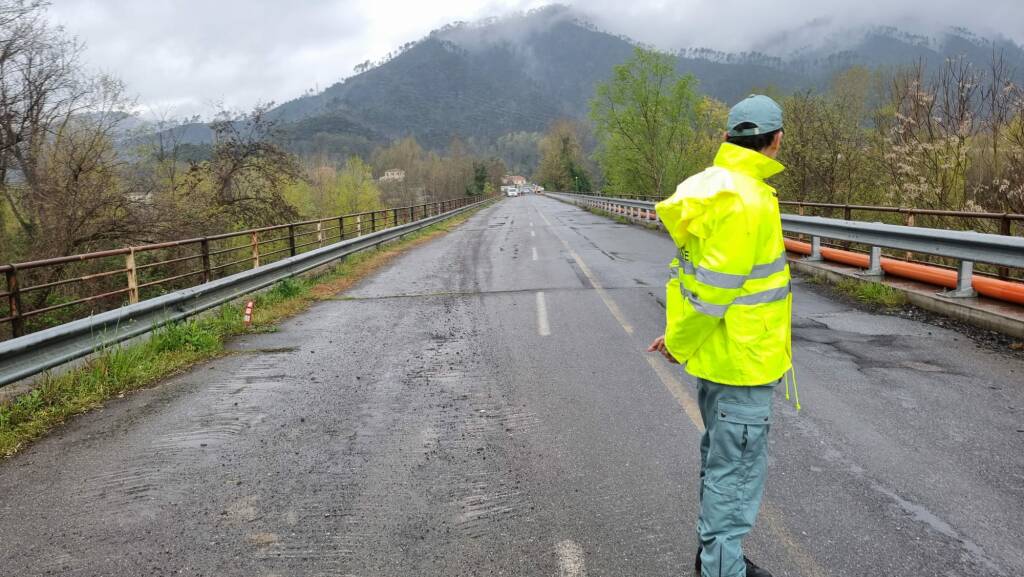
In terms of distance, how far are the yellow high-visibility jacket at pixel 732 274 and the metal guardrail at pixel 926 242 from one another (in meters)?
5.45

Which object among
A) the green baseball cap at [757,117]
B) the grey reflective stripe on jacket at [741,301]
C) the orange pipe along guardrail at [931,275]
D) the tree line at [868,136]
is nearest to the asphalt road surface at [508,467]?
the orange pipe along guardrail at [931,275]

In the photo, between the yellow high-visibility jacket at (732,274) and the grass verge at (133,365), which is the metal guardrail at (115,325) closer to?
the grass verge at (133,365)

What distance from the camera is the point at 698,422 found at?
421 centimetres

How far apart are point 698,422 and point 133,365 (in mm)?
5323

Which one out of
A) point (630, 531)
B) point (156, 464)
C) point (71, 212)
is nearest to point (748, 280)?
point (630, 531)

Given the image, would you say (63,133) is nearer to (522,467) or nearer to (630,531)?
(522,467)

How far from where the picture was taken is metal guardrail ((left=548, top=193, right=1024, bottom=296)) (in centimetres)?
A: 632

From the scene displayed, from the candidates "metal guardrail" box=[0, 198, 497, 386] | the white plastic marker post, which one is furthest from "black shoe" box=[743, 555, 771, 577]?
the white plastic marker post

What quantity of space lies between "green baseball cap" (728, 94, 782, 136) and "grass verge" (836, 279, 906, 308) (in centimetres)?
676

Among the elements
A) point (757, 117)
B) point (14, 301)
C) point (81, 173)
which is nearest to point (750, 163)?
point (757, 117)

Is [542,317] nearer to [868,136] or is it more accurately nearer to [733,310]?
[733,310]

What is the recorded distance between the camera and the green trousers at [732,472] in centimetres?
237

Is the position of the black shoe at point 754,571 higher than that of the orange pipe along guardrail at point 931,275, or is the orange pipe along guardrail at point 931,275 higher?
the orange pipe along guardrail at point 931,275

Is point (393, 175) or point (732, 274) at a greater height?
point (393, 175)
